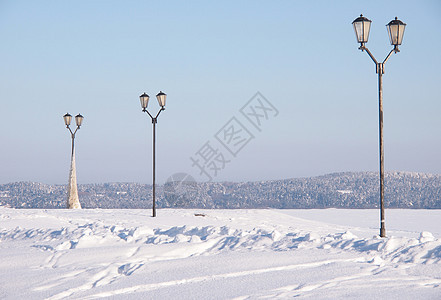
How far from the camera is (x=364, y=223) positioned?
16.2m

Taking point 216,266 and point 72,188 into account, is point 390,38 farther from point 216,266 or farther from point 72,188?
point 72,188

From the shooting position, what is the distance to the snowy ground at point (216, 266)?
20.2 feet

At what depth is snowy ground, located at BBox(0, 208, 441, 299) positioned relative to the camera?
6.16 m

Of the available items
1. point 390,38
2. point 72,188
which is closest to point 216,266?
point 390,38

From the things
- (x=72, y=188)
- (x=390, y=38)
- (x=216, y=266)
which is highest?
(x=390, y=38)

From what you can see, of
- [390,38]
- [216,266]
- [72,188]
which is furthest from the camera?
[72,188]

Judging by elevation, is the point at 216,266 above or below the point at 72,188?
below

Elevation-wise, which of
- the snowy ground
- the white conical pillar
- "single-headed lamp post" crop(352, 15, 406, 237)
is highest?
"single-headed lamp post" crop(352, 15, 406, 237)

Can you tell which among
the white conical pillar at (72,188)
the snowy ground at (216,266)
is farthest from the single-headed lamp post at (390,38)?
the white conical pillar at (72,188)

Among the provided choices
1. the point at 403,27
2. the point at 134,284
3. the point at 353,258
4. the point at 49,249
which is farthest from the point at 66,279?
the point at 403,27

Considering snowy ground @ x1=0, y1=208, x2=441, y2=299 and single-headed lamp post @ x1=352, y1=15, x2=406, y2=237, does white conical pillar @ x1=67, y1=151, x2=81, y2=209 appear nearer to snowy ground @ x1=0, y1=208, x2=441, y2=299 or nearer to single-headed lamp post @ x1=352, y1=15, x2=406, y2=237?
snowy ground @ x1=0, y1=208, x2=441, y2=299

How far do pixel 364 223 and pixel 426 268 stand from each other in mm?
9365

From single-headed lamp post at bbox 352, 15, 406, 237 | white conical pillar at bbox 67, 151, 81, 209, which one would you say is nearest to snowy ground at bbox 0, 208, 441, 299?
single-headed lamp post at bbox 352, 15, 406, 237

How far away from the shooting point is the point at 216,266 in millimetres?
7344
